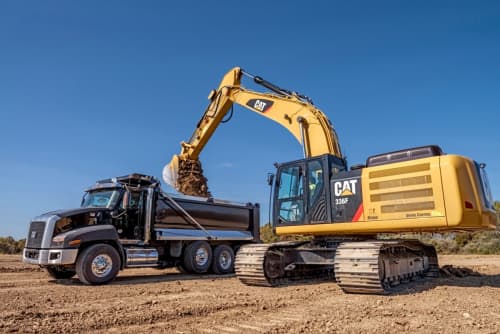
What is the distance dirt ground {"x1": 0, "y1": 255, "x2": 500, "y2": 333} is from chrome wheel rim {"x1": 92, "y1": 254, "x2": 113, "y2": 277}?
1.75 feet

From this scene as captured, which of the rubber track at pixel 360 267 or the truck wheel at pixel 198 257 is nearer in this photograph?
the rubber track at pixel 360 267

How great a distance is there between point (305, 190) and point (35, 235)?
20.9 feet

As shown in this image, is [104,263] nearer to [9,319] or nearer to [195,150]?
[9,319]

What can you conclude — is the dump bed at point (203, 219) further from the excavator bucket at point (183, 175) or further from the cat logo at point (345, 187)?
the cat logo at point (345, 187)

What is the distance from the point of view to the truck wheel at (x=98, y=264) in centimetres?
895

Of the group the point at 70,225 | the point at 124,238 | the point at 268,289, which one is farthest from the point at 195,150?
the point at 268,289

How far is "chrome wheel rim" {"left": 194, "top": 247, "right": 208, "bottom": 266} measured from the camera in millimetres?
12023

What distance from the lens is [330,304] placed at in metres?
6.27

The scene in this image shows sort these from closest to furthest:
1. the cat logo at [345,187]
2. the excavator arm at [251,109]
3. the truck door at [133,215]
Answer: the cat logo at [345,187] < the excavator arm at [251,109] < the truck door at [133,215]

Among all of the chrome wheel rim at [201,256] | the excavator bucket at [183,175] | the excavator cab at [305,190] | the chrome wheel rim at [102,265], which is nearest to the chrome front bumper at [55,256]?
the chrome wheel rim at [102,265]

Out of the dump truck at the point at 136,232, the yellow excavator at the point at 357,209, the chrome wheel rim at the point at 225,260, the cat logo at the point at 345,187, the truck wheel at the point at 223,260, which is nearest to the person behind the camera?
the yellow excavator at the point at 357,209

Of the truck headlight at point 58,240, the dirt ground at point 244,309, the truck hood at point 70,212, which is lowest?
the dirt ground at point 244,309

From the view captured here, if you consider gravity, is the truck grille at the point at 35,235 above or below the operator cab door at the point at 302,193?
below

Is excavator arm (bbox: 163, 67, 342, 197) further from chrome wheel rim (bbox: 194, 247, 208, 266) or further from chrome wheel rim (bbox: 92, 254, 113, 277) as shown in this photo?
chrome wheel rim (bbox: 92, 254, 113, 277)
